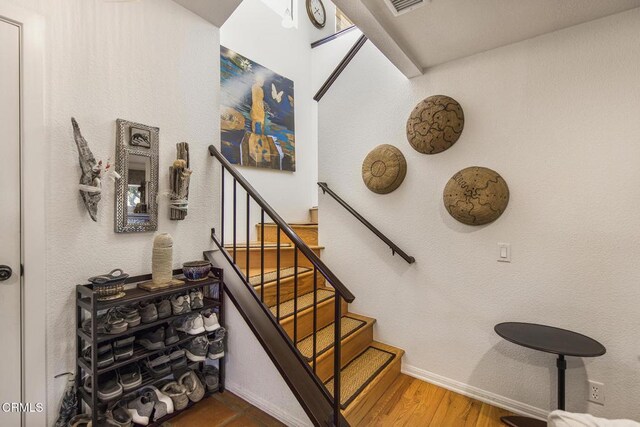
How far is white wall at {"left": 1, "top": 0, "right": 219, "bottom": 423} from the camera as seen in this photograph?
1.41 metres

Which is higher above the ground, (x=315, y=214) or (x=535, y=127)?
(x=535, y=127)

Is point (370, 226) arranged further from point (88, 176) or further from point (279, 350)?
point (88, 176)

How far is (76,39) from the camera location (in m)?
1.47

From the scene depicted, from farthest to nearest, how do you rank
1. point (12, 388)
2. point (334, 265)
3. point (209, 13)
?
point (334, 265) < point (209, 13) < point (12, 388)

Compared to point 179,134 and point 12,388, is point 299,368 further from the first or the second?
point 179,134

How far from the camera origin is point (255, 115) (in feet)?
10.2

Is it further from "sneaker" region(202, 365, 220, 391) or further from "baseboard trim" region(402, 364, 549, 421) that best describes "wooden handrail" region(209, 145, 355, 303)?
"baseboard trim" region(402, 364, 549, 421)

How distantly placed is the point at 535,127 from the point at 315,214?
8.48ft

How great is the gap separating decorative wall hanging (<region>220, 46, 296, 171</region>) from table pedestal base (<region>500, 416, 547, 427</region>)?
290 cm

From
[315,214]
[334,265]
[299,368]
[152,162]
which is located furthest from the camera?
[315,214]

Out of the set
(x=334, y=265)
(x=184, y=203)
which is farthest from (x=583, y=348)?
(x=184, y=203)

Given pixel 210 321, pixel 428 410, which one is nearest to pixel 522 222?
pixel 428 410

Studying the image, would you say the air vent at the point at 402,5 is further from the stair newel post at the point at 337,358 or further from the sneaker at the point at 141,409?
the sneaker at the point at 141,409

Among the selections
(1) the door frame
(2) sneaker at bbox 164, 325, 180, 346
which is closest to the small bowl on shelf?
(2) sneaker at bbox 164, 325, 180, 346
